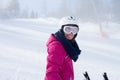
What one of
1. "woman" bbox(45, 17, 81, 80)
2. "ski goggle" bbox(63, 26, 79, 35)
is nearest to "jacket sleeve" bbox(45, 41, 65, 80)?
"woman" bbox(45, 17, 81, 80)

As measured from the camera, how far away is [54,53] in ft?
12.2

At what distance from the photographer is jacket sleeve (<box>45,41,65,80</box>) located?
12.1ft

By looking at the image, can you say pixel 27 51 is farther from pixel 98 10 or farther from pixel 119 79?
pixel 98 10

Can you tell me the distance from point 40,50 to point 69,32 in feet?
25.0

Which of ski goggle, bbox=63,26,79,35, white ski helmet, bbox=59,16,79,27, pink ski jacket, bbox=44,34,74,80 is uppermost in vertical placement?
white ski helmet, bbox=59,16,79,27

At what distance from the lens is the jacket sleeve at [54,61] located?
3.68m

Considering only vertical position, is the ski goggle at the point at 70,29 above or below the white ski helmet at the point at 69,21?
below

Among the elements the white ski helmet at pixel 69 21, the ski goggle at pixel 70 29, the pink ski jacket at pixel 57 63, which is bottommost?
the pink ski jacket at pixel 57 63

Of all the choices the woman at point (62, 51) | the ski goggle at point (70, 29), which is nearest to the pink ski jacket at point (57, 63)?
the woman at point (62, 51)

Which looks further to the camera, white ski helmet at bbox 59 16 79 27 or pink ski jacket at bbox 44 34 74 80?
white ski helmet at bbox 59 16 79 27

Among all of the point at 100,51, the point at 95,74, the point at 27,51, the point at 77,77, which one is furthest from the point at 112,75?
the point at 100,51

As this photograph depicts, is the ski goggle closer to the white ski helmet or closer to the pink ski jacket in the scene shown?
the white ski helmet

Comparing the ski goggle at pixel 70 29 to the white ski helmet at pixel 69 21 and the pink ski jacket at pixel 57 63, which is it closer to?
the white ski helmet at pixel 69 21

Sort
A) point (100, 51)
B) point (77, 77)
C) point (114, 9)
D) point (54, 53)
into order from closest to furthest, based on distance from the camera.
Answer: point (54, 53), point (77, 77), point (100, 51), point (114, 9)
